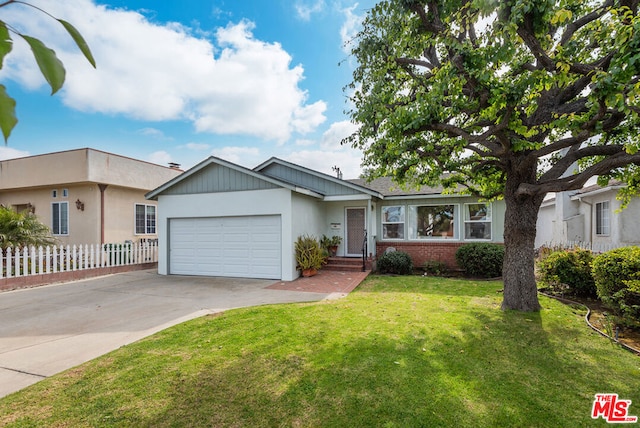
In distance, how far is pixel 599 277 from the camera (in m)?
6.25

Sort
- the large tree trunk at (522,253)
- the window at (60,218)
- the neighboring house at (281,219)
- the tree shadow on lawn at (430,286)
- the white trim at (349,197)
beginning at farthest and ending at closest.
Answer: the window at (60,218) < the white trim at (349,197) < the neighboring house at (281,219) < the tree shadow on lawn at (430,286) < the large tree trunk at (522,253)

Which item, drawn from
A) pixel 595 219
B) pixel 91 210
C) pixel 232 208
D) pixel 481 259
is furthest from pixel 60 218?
pixel 595 219

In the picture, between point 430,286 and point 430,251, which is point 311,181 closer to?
point 430,251

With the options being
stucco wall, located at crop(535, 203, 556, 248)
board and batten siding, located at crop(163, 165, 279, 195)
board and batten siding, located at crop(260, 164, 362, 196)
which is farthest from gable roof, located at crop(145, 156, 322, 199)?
stucco wall, located at crop(535, 203, 556, 248)

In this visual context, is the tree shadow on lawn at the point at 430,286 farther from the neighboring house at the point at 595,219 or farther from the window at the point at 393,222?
the neighboring house at the point at 595,219

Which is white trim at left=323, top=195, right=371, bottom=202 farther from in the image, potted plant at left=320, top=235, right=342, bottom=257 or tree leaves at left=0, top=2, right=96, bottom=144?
tree leaves at left=0, top=2, right=96, bottom=144

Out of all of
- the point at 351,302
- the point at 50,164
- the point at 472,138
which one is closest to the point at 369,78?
the point at 472,138

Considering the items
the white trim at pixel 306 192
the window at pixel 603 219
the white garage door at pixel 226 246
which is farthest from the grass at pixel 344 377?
the window at pixel 603 219

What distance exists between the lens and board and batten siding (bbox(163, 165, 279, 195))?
35.8 feet

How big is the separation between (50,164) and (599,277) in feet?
66.8

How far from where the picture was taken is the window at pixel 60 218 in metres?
14.9

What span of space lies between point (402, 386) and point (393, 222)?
11119 mm

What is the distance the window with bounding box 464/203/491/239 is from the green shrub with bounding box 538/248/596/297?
4.47m

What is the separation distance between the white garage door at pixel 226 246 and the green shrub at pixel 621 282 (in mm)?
8276
